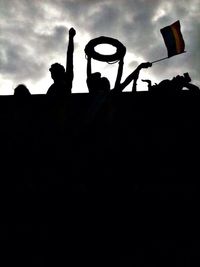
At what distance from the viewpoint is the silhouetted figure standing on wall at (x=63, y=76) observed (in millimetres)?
4965

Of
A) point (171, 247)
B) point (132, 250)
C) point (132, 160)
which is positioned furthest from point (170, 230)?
point (132, 160)

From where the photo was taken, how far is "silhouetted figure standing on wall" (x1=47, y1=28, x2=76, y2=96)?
195 inches

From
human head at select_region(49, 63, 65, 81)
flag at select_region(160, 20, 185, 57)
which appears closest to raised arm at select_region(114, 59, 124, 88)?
human head at select_region(49, 63, 65, 81)

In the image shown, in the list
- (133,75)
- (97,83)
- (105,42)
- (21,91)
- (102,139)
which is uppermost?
(105,42)

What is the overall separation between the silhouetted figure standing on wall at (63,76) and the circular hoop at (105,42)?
69 centimetres

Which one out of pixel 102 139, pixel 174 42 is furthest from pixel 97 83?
pixel 174 42

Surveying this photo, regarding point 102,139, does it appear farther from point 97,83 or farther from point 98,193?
point 97,83

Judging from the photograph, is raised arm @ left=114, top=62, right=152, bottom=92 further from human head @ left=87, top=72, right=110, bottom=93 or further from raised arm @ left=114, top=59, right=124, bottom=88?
human head @ left=87, top=72, right=110, bottom=93

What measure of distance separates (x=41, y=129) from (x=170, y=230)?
268 centimetres

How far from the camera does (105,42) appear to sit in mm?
5836

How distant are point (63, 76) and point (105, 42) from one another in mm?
1174

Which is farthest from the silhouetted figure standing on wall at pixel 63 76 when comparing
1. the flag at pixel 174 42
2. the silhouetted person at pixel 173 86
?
the flag at pixel 174 42

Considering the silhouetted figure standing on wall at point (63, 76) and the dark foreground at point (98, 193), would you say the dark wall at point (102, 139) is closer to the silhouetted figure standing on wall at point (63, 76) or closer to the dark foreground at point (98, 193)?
the dark foreground at point (98, 193)

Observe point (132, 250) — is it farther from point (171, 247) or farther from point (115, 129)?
point (115, 129)
